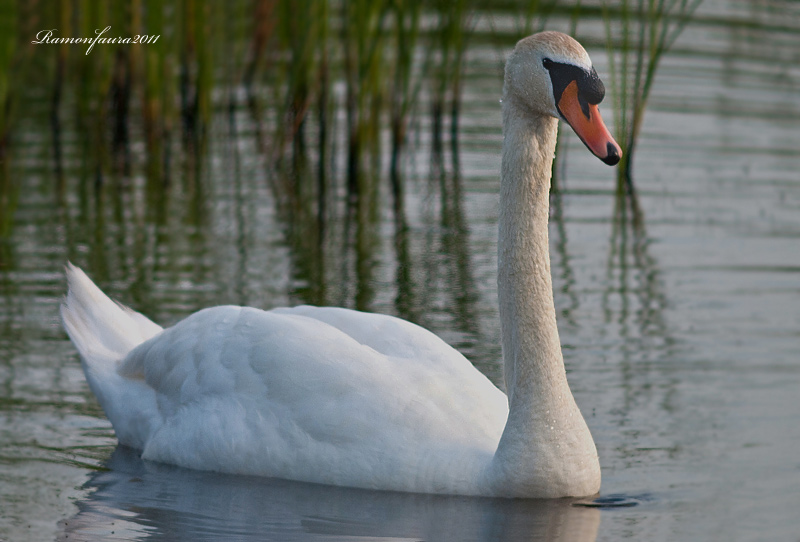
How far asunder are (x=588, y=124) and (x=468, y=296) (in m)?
4.23

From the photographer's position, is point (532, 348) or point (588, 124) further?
point (532, 348)

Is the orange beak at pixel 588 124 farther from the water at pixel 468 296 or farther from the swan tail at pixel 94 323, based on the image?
the swan tail at pixel 94 323

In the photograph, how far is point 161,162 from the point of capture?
1430 cm

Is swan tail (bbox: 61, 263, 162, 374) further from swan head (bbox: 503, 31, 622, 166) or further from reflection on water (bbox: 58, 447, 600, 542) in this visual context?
swan head (bbox: 503, 31, 622, 166)

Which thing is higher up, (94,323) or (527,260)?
(527,260)

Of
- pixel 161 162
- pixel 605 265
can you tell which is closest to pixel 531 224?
pixel 605 265

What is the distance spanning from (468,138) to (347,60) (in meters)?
2.22

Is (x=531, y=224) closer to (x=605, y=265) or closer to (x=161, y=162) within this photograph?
(x=605, y=265)

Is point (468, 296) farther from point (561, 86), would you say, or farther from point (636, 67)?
point (636, 67)

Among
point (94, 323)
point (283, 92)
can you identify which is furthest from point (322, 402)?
point (283, 92)

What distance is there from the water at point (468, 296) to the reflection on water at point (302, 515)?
0.01 m

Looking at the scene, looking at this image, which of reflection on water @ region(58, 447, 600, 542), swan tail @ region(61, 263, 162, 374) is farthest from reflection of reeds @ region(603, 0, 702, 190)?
reflection on water @ region(58, 447, 600, 542)

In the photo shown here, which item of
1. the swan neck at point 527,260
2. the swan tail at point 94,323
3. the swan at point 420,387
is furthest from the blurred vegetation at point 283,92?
the swan neck at point 527,260

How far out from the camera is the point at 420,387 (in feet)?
21.5
